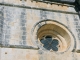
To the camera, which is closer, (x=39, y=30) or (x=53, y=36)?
(x=39, y=30)

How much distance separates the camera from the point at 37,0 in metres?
11.5

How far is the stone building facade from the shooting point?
967 centimetres

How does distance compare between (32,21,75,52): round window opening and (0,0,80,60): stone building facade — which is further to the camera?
(32,21,75,52): round window opening

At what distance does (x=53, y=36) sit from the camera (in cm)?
1112

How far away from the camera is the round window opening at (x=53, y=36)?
10469 millimetres

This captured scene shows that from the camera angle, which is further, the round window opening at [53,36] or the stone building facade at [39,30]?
the round window opening at [53,36]

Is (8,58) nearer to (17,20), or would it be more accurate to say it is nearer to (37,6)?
(17,20)

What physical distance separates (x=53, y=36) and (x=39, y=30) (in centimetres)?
80

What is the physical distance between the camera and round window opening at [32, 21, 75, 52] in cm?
1047

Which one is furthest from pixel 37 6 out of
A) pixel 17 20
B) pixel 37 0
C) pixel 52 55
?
pixel 52 55

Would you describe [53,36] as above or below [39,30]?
below

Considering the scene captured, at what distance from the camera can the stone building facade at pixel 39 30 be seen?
9.67 meters

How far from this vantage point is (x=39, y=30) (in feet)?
35.2

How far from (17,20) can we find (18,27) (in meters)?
0.38
